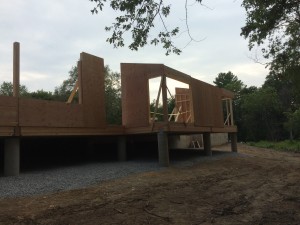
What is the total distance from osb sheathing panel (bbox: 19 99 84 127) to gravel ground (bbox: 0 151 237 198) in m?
1.78

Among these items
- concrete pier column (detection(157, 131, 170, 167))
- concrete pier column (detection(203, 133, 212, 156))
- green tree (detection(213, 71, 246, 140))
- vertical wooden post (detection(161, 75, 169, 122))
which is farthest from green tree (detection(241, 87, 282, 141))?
concrete pier column (detection(157, 131, 170, 167))

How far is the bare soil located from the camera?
23.5 feet

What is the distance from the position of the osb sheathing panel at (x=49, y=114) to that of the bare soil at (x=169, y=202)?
351 cm

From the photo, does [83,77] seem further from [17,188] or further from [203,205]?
[203,205]

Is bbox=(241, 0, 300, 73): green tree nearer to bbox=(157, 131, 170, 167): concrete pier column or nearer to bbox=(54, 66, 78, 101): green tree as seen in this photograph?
bbox=(157, 131, 170, 167): concrete pier column

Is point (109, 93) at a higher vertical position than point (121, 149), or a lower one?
higher

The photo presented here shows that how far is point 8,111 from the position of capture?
11695 millimetres

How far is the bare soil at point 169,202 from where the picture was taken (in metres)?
7.15

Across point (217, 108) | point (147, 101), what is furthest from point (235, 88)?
point (147, 101)

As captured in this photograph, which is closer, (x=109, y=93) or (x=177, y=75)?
(x=177, y=75)

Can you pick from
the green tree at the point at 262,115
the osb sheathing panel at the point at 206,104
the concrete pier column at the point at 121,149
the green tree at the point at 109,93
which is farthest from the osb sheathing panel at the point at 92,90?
the green tree at the point at 262,115

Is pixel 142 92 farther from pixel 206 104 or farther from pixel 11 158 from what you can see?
pixel 11 158

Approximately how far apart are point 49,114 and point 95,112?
2.62 metres

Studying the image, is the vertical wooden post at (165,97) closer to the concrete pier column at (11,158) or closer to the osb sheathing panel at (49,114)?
the osb sheathing panel at (49,114)
